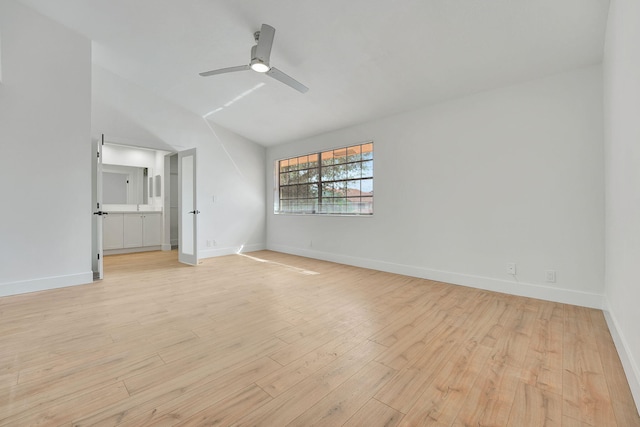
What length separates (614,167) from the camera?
2117mm

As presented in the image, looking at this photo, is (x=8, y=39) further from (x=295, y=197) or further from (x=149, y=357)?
(x=295, y=197)

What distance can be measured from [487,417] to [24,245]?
475cm

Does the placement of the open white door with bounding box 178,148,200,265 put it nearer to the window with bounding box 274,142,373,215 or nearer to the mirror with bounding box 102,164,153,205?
the window with bounding box 274,142,373,215

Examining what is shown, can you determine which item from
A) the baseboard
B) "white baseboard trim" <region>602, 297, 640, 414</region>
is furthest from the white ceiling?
the baseboard

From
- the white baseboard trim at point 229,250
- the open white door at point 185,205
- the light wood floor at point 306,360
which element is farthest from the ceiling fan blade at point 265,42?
the white baseboard trim at point 229,250

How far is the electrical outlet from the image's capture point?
2.90m

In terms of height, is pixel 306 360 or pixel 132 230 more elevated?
pixel 132 230

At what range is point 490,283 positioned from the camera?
3.29m

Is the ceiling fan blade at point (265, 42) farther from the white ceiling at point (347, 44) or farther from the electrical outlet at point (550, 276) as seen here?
the electrical outlet at point (550, 276)

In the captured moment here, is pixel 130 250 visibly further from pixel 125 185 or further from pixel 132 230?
pixel 125 185

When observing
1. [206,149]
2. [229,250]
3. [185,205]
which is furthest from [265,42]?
[229,250]

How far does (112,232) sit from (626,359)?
7.70 metres

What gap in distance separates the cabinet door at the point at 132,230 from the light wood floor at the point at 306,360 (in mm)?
3245

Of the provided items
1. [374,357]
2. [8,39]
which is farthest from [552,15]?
[8,39]
